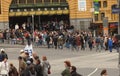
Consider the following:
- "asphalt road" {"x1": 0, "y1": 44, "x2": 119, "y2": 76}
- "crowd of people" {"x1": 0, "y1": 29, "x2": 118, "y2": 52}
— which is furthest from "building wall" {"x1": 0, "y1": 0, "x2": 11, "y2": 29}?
"asphalt road" {"x1": 0, "y1": 44, "x2": 119, "y2": 76}

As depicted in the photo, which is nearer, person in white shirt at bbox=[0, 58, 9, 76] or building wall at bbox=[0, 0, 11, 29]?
person in white shirt at bbox=[0, 58, 9, 76]

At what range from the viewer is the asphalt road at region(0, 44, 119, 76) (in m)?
35.5

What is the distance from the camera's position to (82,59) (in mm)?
44156

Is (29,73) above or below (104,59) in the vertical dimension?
above

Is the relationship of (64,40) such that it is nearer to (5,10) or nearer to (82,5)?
(82,5)

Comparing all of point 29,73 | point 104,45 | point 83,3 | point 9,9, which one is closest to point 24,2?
point 9,9

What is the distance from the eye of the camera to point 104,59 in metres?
43.8

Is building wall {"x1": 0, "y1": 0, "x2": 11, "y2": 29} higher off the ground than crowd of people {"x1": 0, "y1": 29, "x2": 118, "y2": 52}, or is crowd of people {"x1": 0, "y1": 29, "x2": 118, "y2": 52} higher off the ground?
building wall {"x1": 0, "y1": 0, "x2": 11, "y2": 29}

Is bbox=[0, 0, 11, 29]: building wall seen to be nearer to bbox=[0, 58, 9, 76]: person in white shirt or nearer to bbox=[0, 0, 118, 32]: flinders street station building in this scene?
bbox=[0, 0, 118, 32]: flinders street station building

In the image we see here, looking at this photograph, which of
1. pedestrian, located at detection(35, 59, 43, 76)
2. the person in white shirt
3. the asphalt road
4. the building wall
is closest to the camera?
pedestrian, located at detection(35, 59, 43, 76)

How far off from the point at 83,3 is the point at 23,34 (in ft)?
35.4

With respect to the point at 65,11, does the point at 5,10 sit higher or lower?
higher

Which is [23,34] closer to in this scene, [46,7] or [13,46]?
[13,46]

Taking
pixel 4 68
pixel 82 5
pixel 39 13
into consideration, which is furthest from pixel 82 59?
pixel 39 13
